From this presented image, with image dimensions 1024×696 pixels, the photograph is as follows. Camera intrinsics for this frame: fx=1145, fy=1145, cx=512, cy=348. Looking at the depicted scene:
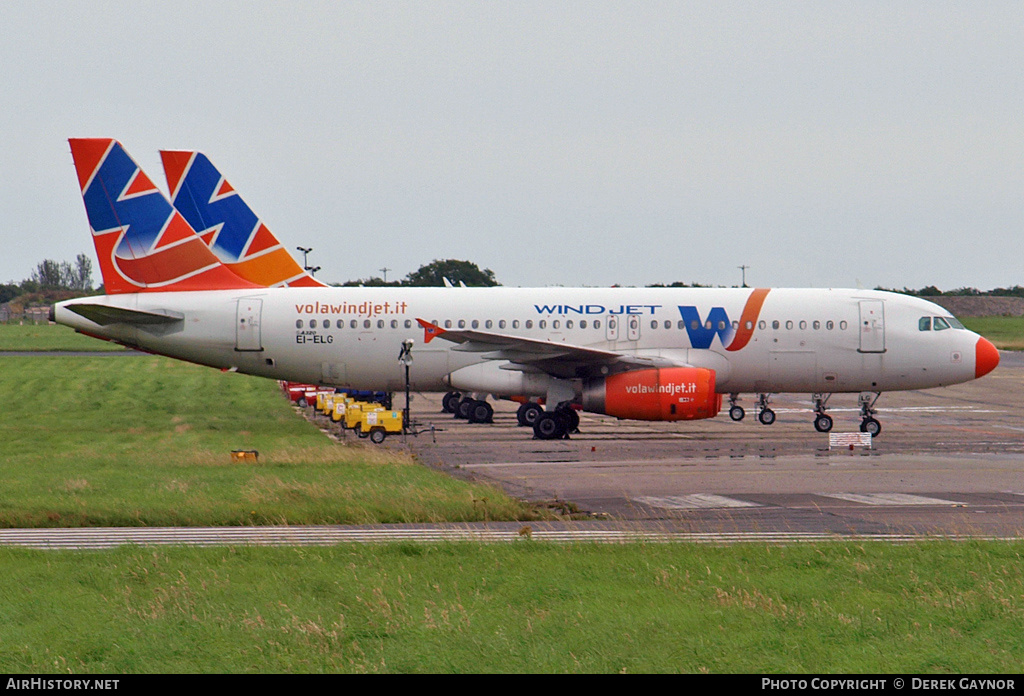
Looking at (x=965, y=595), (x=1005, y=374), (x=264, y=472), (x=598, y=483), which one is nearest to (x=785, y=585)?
(x=965, y=595)

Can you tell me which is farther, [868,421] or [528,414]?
[528,414]

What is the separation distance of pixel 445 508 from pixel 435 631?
8.51 meters

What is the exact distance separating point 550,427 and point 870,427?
10.3 meters

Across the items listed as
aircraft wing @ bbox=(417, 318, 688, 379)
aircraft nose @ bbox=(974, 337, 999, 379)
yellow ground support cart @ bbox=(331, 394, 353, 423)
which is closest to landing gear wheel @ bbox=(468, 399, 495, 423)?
yellow ground support cart @ bbox=(331, 394, 353, 423)

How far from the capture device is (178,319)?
37.1 meters

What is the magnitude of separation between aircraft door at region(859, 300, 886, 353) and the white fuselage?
0.03 m

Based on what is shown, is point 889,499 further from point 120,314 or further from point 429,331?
point 120,314

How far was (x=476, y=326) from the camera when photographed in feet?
122

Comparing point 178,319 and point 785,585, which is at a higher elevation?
point 178,319

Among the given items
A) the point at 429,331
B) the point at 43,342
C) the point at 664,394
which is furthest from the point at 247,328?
the point at 43,342

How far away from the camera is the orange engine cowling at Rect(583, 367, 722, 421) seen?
33.8 meters

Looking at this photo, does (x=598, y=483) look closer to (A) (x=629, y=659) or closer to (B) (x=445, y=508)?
(B) (x=445, y=508)

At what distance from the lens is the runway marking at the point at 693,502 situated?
21.5m

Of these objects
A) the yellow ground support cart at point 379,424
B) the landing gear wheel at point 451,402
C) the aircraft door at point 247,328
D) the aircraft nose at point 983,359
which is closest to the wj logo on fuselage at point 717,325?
the aircraft nose at point 983,359
